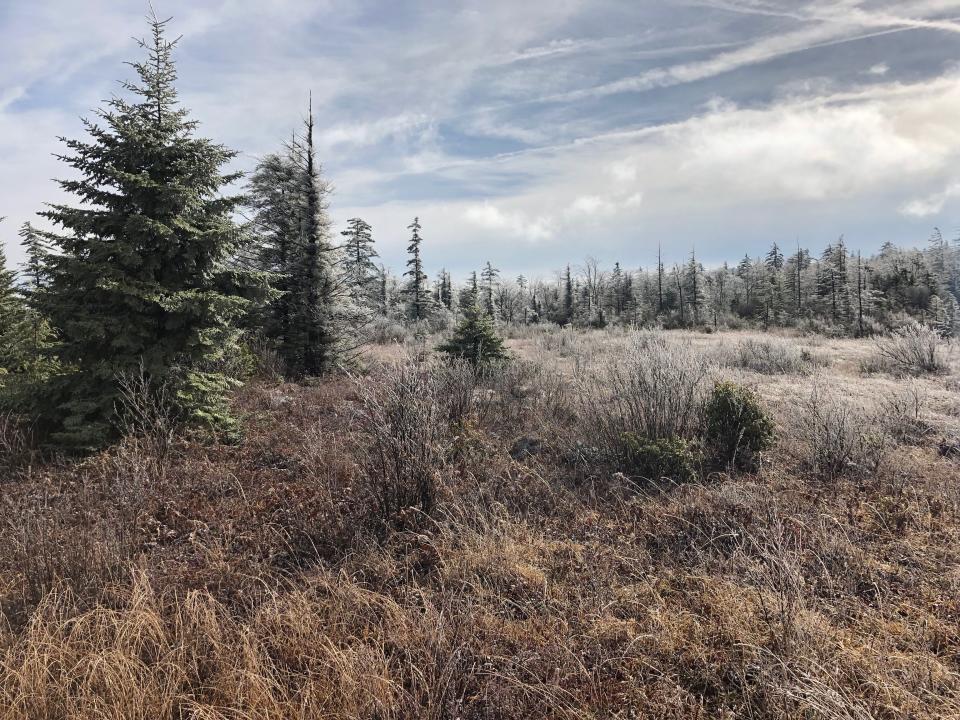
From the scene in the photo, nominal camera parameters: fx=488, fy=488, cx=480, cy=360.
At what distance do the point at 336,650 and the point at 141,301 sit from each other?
258 inches

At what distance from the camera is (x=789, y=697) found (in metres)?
2.32

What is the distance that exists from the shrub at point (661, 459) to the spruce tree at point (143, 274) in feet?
20.1

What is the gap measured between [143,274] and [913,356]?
18.9 metres

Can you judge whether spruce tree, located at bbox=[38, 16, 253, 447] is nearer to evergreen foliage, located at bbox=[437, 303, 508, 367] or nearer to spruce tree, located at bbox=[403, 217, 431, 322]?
evergreen foliage, located at bbox=[437, 303, 508, 367]

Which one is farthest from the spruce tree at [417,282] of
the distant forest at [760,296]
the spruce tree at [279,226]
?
the spruce tree at [279,226]

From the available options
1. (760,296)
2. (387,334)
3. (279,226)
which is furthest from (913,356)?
(760,296)

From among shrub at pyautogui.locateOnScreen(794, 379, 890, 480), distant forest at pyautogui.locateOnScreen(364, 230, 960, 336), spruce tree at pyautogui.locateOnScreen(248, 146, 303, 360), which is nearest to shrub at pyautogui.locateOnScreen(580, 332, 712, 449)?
shrub at pyautogui.locateOnScreen(794, 379, 890, 480)

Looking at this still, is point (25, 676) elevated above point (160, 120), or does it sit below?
below

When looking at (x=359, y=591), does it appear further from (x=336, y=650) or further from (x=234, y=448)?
(x=234, y=448)

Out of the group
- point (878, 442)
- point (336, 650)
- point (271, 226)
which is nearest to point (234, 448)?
point (336, 650)

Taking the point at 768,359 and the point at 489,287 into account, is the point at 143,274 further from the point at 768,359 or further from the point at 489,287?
the point at 489,287

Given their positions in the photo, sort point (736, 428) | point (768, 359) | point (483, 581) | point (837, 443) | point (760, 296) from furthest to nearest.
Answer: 1. point (760, 296)
2. point (768, 359)
3. point (736, 428)
4. point (837, 443)
5. point (483, 581)

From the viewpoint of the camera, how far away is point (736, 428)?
19.9ft

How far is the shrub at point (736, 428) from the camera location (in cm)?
599
